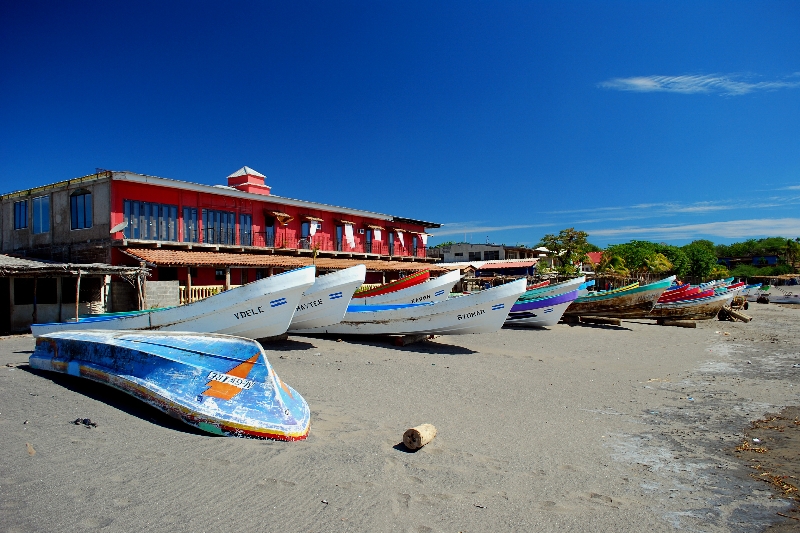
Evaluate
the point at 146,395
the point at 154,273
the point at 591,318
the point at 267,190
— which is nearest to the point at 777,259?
the point at 591,318

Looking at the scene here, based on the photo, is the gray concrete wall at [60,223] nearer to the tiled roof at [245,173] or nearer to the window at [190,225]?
the window at [190,225]

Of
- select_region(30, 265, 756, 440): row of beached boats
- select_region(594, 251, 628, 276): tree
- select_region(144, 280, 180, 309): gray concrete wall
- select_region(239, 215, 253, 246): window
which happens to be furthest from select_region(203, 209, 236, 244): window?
select_region(594, 251, 628, 276): tree

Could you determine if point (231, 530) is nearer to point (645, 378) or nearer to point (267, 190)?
point (645, 378)

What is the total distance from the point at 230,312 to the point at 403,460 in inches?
277

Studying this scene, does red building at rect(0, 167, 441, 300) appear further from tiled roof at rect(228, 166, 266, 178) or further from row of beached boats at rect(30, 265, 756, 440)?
row of beached boats at rect(30, 265, 756, 440)

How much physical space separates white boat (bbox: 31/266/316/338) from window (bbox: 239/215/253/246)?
13643mm

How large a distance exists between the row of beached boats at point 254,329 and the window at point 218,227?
355 inches

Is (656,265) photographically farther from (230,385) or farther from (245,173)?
(230,385)

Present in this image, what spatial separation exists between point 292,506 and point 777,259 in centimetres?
10810

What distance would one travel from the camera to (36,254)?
2220 cm

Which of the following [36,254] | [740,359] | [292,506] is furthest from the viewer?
[36,254]

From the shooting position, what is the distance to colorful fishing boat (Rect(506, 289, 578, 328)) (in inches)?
802

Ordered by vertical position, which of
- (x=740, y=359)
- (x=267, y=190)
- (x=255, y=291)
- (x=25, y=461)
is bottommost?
(x=740, y=359)

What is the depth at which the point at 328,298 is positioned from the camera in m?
14.2
